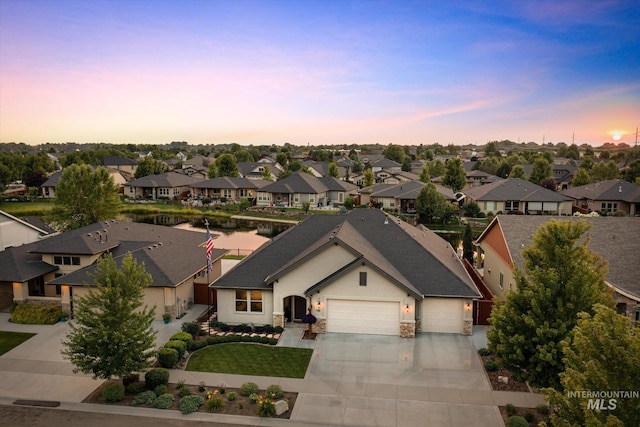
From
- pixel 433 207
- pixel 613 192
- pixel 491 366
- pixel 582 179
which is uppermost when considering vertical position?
pixel 582 179

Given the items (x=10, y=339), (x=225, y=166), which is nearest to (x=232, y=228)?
(x=10, y=339)

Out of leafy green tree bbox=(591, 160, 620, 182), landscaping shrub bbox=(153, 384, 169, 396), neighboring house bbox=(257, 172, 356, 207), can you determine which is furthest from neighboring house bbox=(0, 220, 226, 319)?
leafy green tree bbox=(591, 160, 620, 182)

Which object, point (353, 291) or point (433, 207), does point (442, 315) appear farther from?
point (433, 207)

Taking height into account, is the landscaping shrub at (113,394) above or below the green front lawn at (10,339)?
above

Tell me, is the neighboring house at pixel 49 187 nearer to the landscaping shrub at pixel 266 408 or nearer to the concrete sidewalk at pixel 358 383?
the concrete sidewalk at pixel 358 383

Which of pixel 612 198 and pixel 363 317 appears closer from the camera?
pixel 363 317

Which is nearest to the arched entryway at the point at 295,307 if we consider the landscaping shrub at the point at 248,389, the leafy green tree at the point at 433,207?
the landscaping shrub at the point at 248,389

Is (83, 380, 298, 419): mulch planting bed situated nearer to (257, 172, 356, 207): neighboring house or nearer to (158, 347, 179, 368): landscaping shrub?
(158, 347, 179, 368): landscaping shrub
